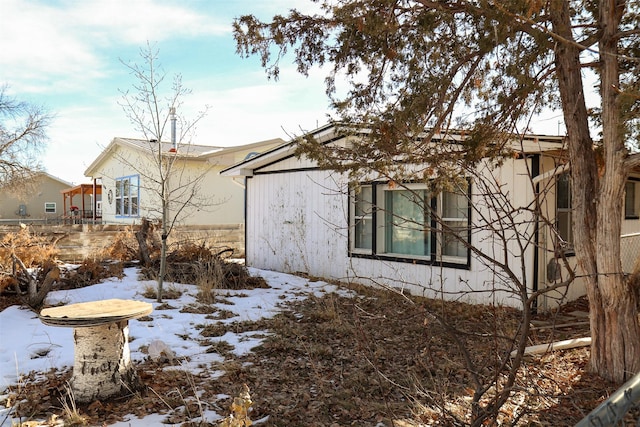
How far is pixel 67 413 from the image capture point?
12.2 ft

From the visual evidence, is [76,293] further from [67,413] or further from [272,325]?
[67,413]

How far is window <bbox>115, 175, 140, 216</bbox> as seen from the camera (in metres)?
19.2

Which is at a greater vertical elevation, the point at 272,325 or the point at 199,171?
the point at 199,171

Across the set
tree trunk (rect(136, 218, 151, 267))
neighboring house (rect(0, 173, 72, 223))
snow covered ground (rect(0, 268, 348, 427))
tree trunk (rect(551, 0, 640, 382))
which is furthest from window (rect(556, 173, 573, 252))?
neighboring house (rect(0, 173, 72, 223))

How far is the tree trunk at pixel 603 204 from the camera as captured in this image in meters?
4.39

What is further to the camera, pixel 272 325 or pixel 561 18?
pixel 272 325

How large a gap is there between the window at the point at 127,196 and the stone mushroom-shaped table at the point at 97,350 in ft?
49.6

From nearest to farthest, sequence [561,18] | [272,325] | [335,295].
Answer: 1. [561,18]
2. [272,325]
3. [335,295]

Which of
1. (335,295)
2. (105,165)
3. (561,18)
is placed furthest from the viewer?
(105,165)

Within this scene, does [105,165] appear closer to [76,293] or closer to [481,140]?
[76,293]

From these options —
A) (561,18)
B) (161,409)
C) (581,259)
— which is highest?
(561,18)

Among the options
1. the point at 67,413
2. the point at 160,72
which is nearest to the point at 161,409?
the point at 67,413

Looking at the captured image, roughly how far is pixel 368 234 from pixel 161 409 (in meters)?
6.93

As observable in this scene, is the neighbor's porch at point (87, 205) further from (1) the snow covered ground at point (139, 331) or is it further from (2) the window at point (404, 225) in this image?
(2) the window at point (404, 225)
